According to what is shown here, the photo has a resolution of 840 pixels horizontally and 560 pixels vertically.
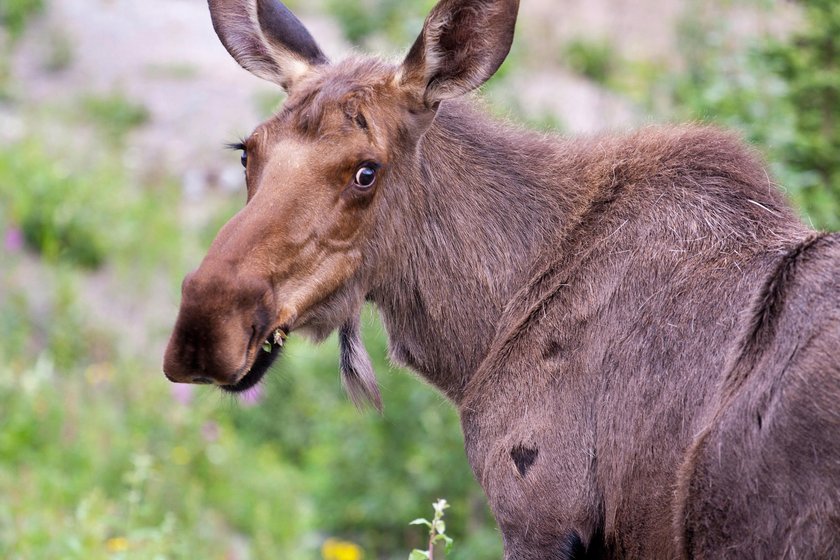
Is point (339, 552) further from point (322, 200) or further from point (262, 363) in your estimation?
point (322, 200)

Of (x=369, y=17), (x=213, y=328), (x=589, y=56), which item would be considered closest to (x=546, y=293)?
(x=213, y=328)

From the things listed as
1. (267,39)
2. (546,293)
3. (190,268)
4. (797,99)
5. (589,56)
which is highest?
(589,56)

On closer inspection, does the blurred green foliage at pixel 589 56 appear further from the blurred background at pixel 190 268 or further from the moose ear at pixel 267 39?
the moose ear at pixel 267 39

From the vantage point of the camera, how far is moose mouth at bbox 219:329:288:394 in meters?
4.22

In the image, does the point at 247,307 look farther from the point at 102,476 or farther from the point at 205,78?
the point at 205,78

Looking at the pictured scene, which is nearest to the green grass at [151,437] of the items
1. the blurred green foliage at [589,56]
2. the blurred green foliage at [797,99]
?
the blurred green foliage at [797,99]

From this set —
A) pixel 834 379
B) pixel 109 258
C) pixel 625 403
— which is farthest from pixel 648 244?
pixel 109 258

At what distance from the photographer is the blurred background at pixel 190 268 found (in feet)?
26.2

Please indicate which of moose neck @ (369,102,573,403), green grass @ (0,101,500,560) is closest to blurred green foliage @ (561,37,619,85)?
green grass @ (0,101,500,560)

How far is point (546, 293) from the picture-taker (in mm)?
4414

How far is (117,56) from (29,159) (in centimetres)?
629

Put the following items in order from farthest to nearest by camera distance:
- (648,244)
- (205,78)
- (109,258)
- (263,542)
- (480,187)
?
(205,78) → (109,258) → (263,542) → (480,187) → (648,244)

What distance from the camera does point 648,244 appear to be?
14.0 feet

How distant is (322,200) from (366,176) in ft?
0.71
